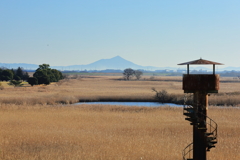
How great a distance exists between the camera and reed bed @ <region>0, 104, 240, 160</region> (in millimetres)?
22766

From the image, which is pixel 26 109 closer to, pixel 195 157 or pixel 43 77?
pixel 195 157

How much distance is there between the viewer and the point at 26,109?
44.7 metres

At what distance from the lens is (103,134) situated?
95.3ft

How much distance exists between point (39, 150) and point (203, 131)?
12977 millimetres

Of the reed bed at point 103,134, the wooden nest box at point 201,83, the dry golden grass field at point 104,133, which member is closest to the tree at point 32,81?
the dry golden grass field at point 104,133

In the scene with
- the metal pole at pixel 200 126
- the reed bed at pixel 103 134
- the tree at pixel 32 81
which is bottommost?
the reed bed at pixel 103 134

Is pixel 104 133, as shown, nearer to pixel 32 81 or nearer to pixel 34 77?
pixel 32 81

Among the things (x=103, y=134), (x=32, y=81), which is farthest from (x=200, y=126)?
(x=32, y=81)

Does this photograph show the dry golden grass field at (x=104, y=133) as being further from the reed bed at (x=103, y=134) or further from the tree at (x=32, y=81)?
the tree at (x=32, y=81)

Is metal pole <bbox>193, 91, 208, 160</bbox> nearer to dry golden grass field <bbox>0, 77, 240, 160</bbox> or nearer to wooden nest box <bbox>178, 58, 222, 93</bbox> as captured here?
wooden nest box <bbox>178, 58, 222, 93</bbox>

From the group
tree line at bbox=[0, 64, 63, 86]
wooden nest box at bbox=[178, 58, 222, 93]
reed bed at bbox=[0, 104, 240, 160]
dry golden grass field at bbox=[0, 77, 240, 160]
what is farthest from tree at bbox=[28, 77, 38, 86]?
wooden nest box at bbox=[178, 58, 222, 93]

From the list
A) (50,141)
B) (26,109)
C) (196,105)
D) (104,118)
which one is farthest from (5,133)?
(196,105)

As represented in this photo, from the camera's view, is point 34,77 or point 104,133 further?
point 34,77

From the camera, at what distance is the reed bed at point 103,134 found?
22766 mm
